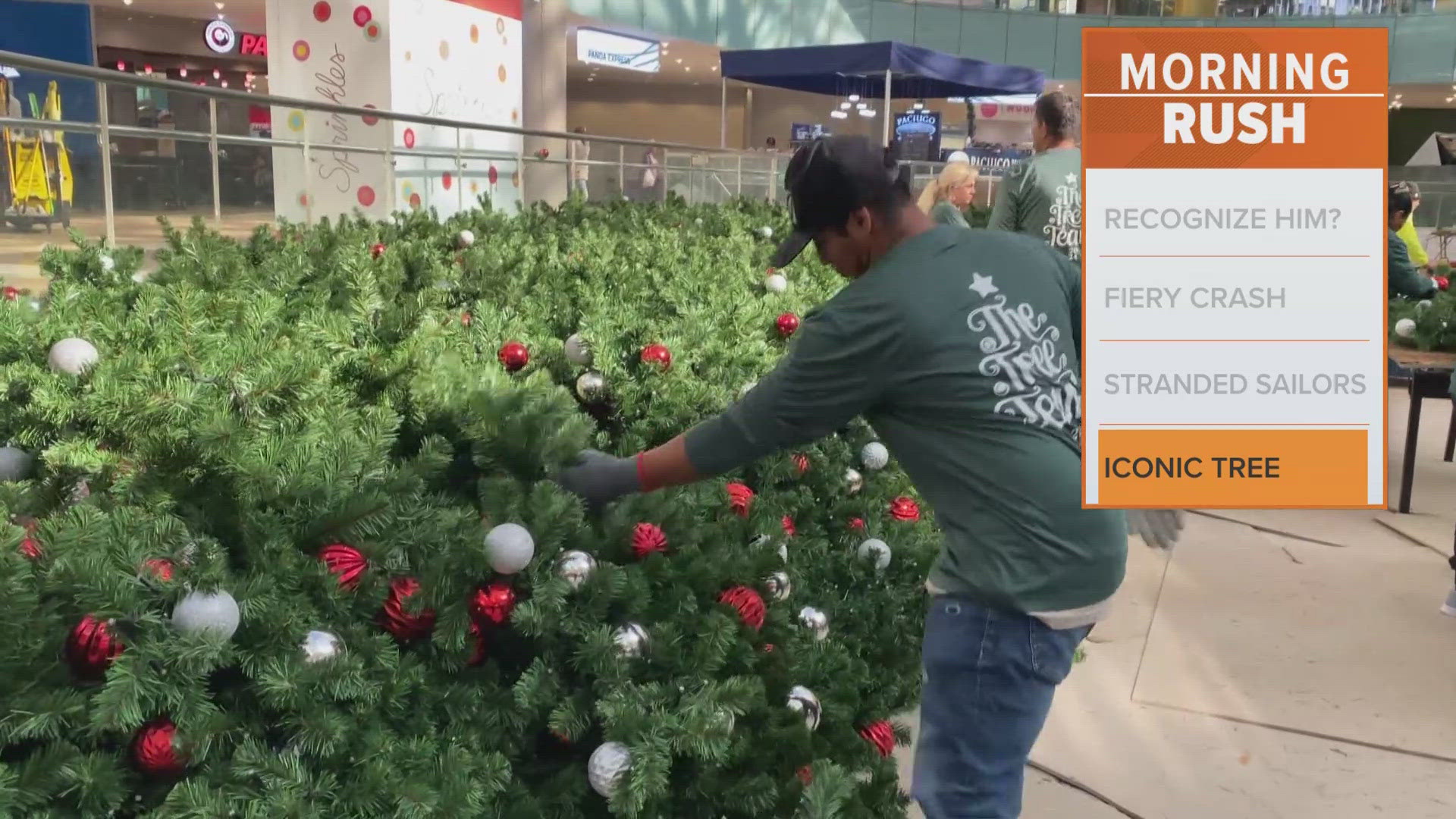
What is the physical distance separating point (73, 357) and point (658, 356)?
3.79 ft

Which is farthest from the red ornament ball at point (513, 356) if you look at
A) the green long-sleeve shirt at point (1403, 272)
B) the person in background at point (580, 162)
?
the person in background at point (580, 162)

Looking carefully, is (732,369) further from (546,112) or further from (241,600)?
(546,112)

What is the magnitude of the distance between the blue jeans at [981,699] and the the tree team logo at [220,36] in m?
25.7

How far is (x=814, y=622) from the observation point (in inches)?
95.4

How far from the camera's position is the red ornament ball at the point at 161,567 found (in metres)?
1.51

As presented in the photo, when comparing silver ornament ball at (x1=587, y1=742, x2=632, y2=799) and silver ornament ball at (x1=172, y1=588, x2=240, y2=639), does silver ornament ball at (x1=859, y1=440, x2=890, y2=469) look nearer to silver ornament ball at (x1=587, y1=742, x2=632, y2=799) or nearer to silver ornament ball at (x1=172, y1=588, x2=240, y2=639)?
silver ornament ball at (x1=587, y1=742, x2=632, y2=799)

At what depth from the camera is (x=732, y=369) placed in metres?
3.08

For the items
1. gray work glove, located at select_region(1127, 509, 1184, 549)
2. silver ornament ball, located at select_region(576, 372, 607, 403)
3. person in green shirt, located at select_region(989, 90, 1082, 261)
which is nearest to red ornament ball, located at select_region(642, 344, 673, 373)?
silver ornament ball, located at select_region(576, 372, 607, 403)

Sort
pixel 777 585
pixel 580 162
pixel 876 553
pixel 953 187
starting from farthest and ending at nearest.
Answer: pixel 580 162 < pixel 953 187 < pixel 876 553 < pixel 777 585

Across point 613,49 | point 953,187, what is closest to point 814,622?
point 953,187

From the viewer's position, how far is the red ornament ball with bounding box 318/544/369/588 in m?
1.68

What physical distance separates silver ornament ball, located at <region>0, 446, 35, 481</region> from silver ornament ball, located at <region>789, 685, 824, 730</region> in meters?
1.37

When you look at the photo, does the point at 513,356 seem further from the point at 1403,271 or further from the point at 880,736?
the point at 1403,271
